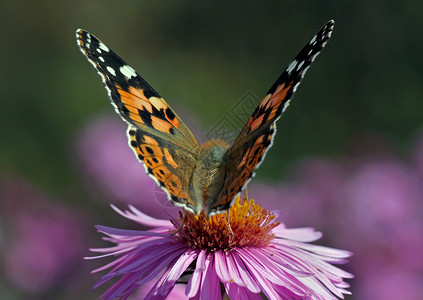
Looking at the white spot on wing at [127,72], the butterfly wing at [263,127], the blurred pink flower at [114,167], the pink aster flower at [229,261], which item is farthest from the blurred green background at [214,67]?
the butterfly wing at [263,127]

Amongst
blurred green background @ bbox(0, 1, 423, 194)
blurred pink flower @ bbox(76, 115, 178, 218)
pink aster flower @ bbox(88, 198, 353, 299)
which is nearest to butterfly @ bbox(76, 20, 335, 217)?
pink aster flower @ bbox(88, 198, 353, 299)

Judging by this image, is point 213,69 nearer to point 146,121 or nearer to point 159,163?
point 146,121

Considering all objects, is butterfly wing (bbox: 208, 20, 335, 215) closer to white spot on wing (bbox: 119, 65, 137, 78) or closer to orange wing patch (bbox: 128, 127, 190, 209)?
orange wing patch (bbox: 128, 127, 190, 209)

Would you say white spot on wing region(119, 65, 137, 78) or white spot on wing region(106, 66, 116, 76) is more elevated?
white spot on wing region(119, 65, 137, 78)

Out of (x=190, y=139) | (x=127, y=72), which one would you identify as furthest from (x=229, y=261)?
(x=127, y=72)

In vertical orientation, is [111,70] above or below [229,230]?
above
